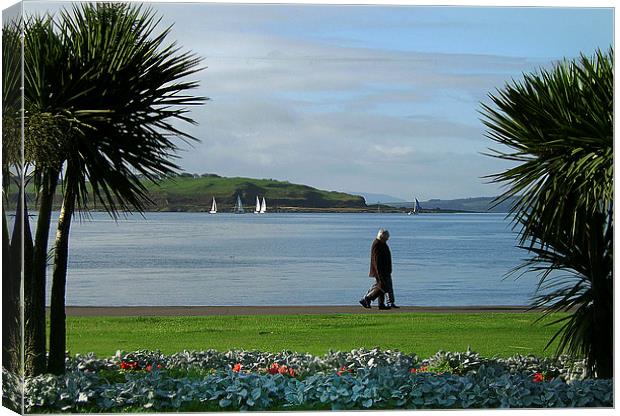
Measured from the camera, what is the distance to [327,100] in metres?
10.5

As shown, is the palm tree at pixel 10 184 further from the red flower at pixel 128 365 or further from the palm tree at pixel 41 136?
the red flower at pixel 128 365

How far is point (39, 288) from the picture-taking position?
1016 centimetres

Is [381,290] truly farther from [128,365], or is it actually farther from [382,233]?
[128,365]

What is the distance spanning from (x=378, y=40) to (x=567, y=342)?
3063 millimetres

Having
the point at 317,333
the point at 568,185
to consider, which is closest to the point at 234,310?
the point at 317,333

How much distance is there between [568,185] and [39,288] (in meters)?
4.49

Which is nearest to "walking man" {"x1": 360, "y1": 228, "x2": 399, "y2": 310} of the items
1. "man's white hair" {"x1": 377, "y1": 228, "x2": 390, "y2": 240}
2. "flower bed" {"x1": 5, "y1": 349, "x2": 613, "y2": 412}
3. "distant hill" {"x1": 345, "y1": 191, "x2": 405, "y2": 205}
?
"man's white hair" {"x1": 377, "y1": 228, "x2": 390, "y2": 240}

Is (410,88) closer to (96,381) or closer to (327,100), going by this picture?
(327,100)

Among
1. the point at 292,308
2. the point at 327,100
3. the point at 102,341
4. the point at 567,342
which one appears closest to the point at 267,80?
the point at 327,100

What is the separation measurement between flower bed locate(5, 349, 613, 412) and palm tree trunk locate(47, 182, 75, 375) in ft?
0.37

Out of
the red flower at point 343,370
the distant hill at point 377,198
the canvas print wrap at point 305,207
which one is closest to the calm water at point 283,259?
the canvas print wrap at point 305,207

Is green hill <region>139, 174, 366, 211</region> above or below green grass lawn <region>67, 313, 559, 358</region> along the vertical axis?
above

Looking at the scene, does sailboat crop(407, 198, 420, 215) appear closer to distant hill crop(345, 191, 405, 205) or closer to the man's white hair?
distant hill crop(345, 191, 405, 205)

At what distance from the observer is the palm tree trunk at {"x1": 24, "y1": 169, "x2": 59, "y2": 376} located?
10156mm
